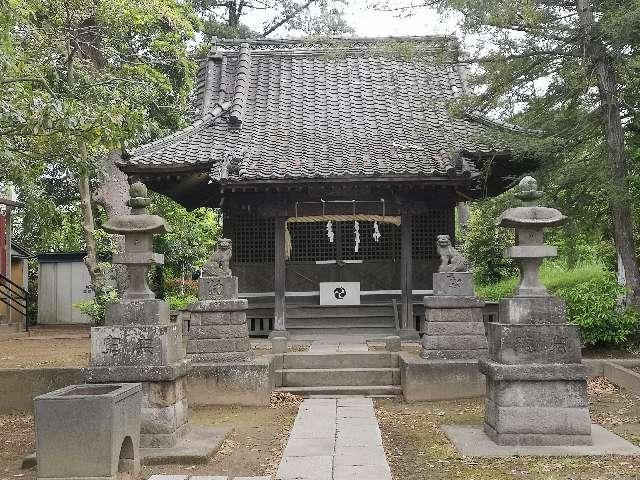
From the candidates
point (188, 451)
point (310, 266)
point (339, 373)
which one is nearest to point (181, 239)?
point (310, 266)

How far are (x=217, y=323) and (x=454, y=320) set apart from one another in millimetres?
3985

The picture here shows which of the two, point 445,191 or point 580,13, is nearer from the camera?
point 580,13

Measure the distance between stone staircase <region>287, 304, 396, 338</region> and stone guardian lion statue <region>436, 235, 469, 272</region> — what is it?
13.1 feet

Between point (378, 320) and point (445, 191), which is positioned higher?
point (445, 191)

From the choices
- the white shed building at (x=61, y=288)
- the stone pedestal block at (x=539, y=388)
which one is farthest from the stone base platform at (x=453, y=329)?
the white shed building at (x=61, y=288)

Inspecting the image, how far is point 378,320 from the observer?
50.5 feet

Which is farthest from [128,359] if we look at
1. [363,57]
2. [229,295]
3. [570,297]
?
[363,57]

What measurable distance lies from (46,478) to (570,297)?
9626mm

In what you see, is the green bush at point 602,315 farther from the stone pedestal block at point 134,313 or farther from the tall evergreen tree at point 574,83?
the stone pedestal block at point 134,313

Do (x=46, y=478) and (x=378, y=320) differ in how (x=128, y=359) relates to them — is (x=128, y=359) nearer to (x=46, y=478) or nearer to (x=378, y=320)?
(x=46, y=478)

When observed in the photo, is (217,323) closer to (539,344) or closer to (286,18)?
(539,344)

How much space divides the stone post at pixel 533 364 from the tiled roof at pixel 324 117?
535 centimetres

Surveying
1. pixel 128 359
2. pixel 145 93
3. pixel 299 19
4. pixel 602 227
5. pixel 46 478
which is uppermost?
pixel 299 19

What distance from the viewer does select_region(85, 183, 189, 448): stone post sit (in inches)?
299
